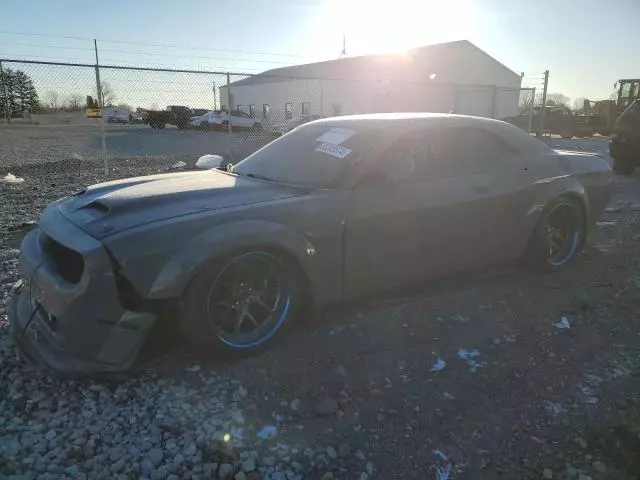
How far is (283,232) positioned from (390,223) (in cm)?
80

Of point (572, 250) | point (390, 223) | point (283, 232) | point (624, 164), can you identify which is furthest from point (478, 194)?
point (624, 164)

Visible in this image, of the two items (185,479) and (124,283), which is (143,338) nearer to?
(124,283)

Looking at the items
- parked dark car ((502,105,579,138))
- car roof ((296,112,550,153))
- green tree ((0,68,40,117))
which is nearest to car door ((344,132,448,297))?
car roof ((296,112,550,153))

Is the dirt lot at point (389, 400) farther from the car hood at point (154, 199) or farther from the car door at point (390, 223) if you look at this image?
the car hood at point (154, 199)

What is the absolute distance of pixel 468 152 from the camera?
3.90 meters

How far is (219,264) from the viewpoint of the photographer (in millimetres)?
2730

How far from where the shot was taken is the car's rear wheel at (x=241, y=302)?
8.85 feet

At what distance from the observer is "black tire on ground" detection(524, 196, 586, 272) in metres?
4.21

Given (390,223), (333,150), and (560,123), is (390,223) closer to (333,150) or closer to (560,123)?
(333,150)

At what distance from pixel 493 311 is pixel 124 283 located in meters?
2.56

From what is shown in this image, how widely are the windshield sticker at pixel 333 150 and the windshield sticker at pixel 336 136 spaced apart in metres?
0.04

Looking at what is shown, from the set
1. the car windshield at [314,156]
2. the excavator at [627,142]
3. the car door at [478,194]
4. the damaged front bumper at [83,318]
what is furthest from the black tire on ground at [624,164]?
the damaged front bumper at [83,318]

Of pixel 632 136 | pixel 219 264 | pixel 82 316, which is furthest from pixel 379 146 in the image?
pixel 632 136

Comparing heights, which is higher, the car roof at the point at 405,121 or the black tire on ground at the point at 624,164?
the car roof at the point at 405,121
